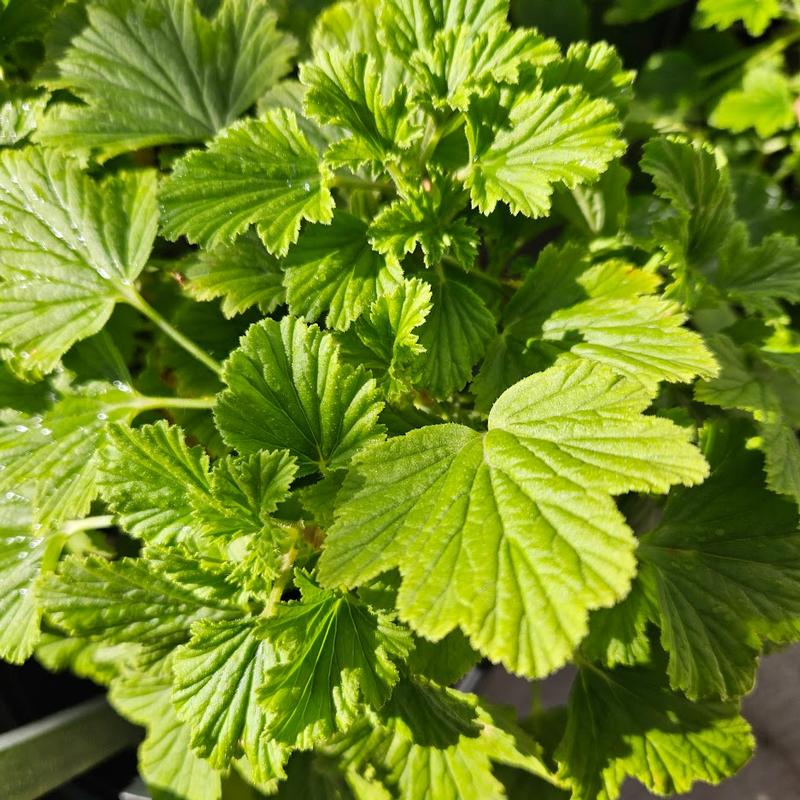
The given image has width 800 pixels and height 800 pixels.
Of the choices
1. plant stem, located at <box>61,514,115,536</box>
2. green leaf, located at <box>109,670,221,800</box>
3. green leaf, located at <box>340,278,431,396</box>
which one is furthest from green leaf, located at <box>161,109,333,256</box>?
green leaf, located at <box>109,670,221,800</box>

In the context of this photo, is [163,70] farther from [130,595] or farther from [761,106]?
[761,106]

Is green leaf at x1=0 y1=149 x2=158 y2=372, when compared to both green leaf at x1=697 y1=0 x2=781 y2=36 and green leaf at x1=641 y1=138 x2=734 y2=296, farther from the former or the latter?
green leaf at x1=697 y1=0 x2=781 y2=36

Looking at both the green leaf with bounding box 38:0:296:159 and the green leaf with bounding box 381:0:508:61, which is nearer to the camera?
the green leaf with bounding box 381:0:508:61

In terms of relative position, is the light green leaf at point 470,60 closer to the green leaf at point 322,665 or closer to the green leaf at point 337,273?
the green leaf at point 337,273

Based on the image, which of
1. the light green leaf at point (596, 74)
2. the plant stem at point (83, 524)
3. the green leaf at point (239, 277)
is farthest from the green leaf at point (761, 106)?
the plant stem at point (83, 524)

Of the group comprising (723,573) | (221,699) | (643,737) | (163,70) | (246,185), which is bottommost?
(643,737)

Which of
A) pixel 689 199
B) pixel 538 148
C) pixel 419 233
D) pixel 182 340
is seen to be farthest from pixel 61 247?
pixel 689 199
